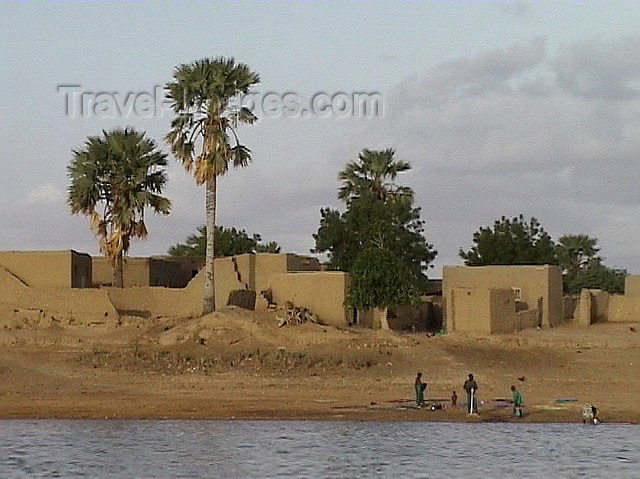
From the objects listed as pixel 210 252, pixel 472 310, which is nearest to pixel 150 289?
pixel 210 252

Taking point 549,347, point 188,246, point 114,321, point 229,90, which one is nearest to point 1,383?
point 114,321

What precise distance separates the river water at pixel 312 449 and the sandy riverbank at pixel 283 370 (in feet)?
2.54

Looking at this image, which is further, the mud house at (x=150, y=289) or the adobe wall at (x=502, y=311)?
the adobe wall at (x=502, y=311)

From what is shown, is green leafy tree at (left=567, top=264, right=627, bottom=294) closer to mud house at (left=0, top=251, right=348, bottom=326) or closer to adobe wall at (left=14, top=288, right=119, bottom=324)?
mud house at (left=0, top=251, right=348, bottom=326)

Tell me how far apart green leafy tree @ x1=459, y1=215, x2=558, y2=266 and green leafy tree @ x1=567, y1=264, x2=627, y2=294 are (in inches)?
126

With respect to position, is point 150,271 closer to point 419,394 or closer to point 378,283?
point 378,283

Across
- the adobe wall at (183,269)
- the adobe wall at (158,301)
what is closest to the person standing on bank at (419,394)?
the adobe wall at (158,301)

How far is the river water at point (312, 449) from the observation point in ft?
81.7

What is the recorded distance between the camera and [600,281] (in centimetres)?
6097

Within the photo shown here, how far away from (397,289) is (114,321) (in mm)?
8653

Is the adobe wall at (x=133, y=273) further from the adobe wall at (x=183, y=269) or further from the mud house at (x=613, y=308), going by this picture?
the mud house at (x=613, y=308)

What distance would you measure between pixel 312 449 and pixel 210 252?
1262 centimetres

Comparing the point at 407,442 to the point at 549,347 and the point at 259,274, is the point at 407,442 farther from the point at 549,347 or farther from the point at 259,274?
the point at 259,274

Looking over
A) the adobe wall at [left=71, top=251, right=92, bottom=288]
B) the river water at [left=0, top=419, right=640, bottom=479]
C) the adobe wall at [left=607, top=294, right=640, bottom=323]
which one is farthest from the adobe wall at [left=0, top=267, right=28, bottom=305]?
the adobe wall at [left=607, top=294, right=640, bottom=323]
